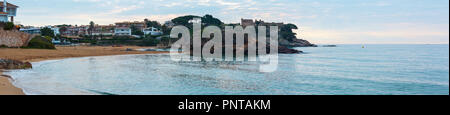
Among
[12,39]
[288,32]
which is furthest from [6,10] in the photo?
[288,32]

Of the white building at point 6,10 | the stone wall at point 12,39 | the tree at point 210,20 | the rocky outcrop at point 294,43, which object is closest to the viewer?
the stone wall at point 12,39

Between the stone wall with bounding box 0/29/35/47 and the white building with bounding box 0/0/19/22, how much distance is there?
35.3ft

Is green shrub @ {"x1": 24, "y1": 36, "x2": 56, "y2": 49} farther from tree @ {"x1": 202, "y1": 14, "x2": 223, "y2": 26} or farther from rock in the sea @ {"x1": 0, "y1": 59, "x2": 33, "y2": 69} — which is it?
tree @ {"x1": 202, "y1": 14, "x2": 223, "y2": 26}

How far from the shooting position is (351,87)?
18469 millimetres

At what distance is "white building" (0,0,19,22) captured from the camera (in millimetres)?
56062

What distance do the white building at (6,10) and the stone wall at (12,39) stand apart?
10763mm

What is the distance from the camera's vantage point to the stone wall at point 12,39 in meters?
46.2

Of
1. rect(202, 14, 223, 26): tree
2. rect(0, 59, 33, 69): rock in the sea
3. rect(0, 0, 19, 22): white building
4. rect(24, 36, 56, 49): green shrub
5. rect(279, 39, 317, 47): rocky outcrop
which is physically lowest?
rect(0, 59, 33, 69): rock in the sea

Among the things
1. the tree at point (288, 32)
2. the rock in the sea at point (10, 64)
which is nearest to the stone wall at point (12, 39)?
the rock in the sea at point (10, 64)

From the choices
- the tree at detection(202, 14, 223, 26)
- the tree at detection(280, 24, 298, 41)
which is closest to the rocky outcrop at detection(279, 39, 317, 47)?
the tree at detection(280, 24, 298, 41)

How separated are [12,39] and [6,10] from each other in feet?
50.1

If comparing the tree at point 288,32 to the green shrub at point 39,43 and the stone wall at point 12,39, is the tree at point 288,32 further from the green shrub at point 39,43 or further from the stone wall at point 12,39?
the stone wall at point 12,39
